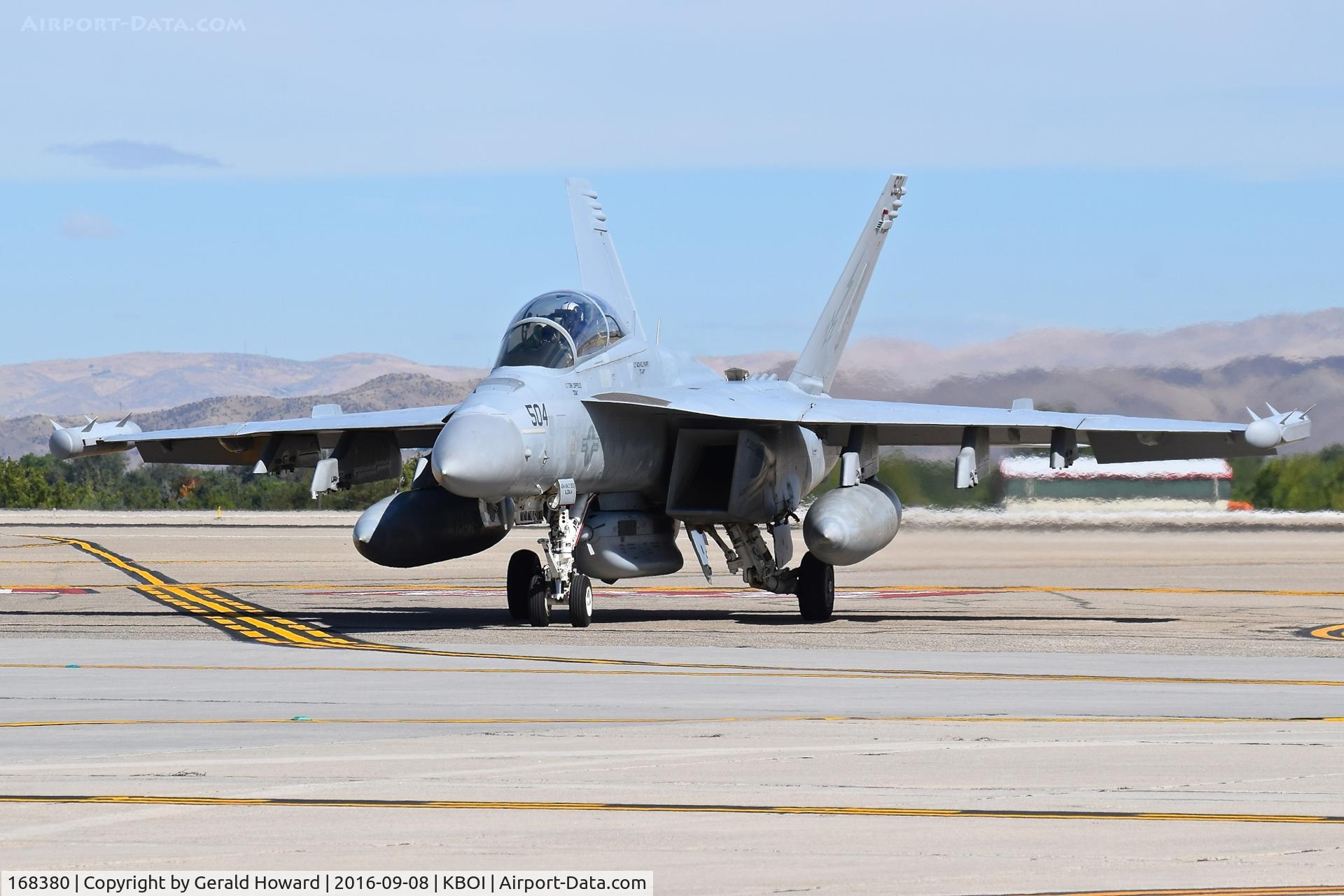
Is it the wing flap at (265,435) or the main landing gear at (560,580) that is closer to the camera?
the main landing gear at (560,580)

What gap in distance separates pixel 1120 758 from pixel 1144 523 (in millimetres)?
27861

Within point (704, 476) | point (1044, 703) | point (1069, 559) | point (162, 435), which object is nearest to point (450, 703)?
point (1044, 703)

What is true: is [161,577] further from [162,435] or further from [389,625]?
[389,625]

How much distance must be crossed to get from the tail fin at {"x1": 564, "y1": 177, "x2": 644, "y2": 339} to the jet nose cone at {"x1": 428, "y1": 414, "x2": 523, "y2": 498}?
22.6 feet

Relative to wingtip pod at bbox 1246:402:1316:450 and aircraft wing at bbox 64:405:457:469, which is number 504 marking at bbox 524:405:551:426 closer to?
aircraft wing at bbox 64:405:457:469

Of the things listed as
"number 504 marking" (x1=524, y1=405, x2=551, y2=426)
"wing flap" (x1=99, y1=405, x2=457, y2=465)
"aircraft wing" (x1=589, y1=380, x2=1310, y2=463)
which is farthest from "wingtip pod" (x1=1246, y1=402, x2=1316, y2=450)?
"wing flap" (x1=99, y1=405, x2=457, y2=465)

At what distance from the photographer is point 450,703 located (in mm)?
10633

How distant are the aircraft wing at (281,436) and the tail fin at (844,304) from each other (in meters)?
5.52

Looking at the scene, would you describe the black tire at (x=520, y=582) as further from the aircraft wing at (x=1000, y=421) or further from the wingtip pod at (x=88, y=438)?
the wingtip pod at (x=88, y=438)

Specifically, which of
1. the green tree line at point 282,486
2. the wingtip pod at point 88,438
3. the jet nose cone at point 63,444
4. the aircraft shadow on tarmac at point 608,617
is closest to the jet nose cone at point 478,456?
the aircraft shadow on tarmac at point 608,617

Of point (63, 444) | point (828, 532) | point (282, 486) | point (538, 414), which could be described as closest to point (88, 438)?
point (63, 444)

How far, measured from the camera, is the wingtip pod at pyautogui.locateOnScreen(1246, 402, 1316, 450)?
709 inches

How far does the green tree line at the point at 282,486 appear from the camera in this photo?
2989 cm

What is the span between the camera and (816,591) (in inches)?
756
